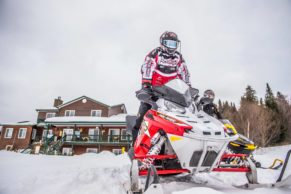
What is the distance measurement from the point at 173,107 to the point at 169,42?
162 centimetres

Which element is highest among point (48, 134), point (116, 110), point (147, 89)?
point (116, 110)

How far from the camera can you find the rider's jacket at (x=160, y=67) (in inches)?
141

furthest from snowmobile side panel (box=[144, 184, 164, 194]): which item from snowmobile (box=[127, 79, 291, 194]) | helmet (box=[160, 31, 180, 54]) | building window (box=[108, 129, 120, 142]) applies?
building window (box=[108, 129, 120, 142])

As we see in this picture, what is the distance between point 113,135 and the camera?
25.4 metres

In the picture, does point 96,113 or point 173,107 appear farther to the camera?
point 96,113

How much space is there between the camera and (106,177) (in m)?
3.28

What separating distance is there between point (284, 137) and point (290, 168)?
29.1 meters

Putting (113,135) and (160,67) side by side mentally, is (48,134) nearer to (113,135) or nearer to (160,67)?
(113,135)

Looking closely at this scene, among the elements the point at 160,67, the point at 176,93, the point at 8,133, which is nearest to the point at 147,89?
the point at 176,93

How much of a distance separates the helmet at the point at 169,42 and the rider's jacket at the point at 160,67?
0.09 m

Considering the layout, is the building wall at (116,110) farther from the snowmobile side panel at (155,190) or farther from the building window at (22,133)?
the snowmobile side panel at (155,190)

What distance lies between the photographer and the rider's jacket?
359 cm

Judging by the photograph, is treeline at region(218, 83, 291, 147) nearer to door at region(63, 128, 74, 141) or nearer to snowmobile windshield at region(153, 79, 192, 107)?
door at region(63, 128, 74, 141)

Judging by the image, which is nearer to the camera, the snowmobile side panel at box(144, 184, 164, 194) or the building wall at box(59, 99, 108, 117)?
the snowmobile side panel at box(144, 184, 164, 194)
